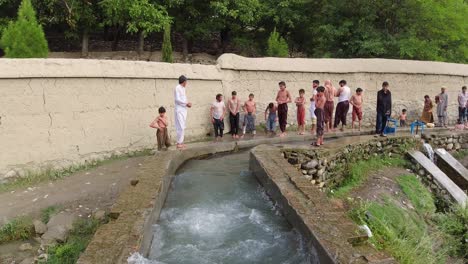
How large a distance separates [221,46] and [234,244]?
56.8 ft

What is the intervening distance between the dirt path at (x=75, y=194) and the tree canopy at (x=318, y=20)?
29.1ft

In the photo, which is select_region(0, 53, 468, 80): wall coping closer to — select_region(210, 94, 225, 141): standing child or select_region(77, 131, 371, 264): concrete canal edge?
select_region(210, 94, 225, 141): standing child

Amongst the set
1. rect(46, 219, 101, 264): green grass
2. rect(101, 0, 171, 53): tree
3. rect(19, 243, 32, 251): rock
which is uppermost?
rect(101, 0, 171, 53): tree

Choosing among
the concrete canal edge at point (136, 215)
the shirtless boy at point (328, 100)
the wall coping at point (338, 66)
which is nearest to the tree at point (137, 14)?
the wall coping at point (338, 66)

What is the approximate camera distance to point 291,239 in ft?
19.3

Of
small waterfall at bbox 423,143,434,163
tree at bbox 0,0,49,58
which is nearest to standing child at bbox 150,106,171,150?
tree at bbox 0,0,49,58

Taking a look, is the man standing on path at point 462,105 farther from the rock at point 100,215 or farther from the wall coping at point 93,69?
the rock at point 100,215

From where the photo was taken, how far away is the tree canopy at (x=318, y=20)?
16.6 metres

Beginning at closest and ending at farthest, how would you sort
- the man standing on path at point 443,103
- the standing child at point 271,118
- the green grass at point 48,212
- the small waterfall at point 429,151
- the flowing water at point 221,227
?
1. the flowing water at point 221,227
2. the green grass at point 48,212
3. the standing child at point 271,118
4. the small waterfall at point 429,151
5. the man standing on path at point 443,103

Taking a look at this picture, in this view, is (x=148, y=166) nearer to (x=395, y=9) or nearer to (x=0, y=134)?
(x=0, y=134)

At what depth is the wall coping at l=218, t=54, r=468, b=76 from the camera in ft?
Result: 42.0

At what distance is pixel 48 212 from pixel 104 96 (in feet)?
11.0

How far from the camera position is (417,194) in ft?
33.2

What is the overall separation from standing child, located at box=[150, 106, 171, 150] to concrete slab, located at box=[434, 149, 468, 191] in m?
8.13
